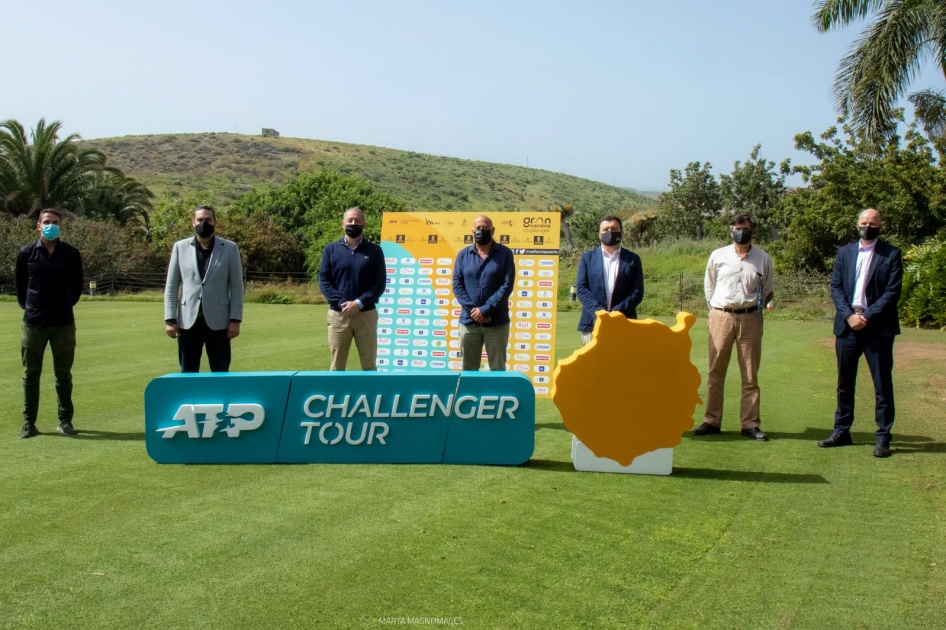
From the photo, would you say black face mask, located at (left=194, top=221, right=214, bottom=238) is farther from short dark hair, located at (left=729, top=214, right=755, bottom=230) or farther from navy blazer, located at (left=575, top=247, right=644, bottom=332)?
short dark hair, located at (left=729, top=214, right=755, bottom=230)

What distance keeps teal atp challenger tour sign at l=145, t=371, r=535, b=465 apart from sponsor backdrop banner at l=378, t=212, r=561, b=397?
12.7 ft

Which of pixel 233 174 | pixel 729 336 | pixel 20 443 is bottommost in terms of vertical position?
pixel 20 443

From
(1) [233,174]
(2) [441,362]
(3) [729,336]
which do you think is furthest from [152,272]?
(1) [233,174]

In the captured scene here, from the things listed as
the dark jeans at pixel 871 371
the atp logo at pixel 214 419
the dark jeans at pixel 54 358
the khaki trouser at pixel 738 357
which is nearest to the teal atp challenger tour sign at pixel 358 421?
the atp logo at pixel 214 419

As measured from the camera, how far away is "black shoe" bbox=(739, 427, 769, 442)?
758 centimetres

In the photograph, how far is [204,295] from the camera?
736 centimetres

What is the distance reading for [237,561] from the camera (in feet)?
14.1

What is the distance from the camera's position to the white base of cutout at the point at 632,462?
6.27m

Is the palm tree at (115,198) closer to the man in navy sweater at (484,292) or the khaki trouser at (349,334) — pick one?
the khaki trouser at (349,334)

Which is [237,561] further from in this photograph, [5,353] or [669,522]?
[5,353]

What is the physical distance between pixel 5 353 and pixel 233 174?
74.2 meters

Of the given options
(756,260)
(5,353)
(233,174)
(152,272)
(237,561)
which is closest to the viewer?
(237,561)

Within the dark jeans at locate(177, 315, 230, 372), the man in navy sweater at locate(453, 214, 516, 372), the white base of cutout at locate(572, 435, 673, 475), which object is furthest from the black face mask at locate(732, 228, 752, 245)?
the dark jeans at locate(177, 315, 230, 372)

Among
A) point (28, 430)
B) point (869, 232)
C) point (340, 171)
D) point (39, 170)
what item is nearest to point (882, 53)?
point (869, 232)
